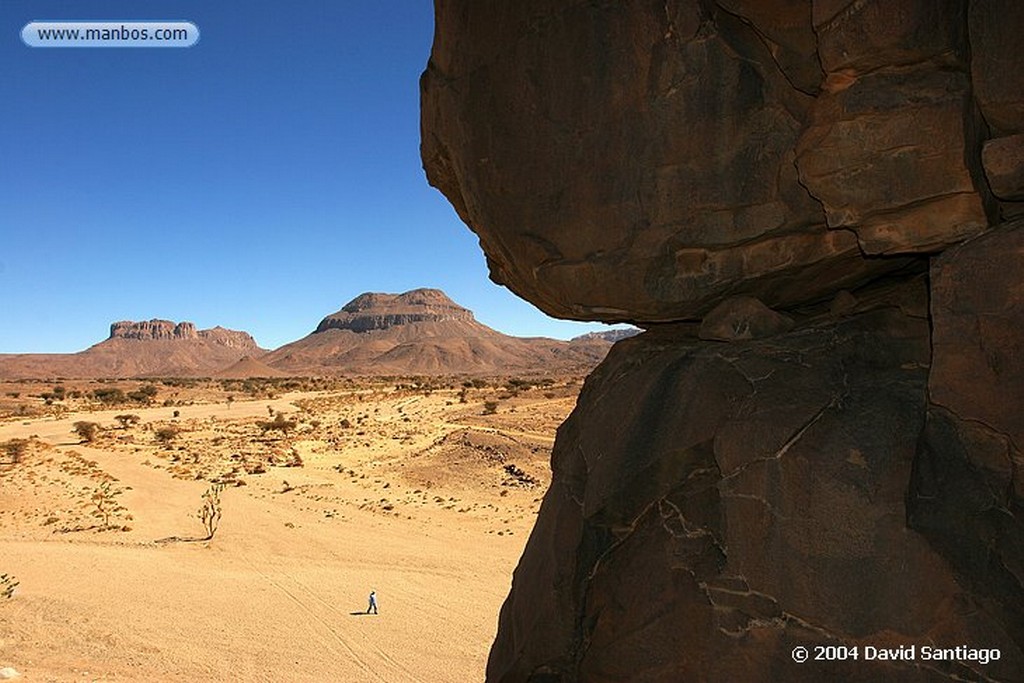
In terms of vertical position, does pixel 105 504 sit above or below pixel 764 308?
below

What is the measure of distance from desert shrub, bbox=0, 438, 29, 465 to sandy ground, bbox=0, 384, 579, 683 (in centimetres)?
41

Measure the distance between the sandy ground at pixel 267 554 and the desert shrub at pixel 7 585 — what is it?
0.19m

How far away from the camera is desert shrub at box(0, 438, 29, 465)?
31172 mm

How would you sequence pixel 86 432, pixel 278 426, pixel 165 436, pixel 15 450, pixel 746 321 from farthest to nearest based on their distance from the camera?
pixel 278 426 → pixel 165 436 → pixel 86 432 → pixel 15 450 → pixel 746 321

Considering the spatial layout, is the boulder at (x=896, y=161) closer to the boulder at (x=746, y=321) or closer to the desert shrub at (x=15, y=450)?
the boulder at (x=746, y=321)

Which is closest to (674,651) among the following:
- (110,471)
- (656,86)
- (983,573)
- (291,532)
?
(983,573)

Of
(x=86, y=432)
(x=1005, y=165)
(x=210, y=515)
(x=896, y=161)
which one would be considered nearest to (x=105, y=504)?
(x=210, y=515)

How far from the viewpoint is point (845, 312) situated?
19.8 ft

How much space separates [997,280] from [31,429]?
52848 millimetres

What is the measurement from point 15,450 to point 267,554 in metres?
21.7

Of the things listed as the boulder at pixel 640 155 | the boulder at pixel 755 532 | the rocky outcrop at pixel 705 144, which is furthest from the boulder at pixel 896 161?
the boulder at pixel 755 532

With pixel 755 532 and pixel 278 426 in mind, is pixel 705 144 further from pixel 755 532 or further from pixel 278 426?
pixel 278 426

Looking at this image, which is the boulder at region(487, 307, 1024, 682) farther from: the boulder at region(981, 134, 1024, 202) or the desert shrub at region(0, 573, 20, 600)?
the desert shrub at region(0, 573, 20, 600)

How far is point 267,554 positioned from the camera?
18.4 meters
